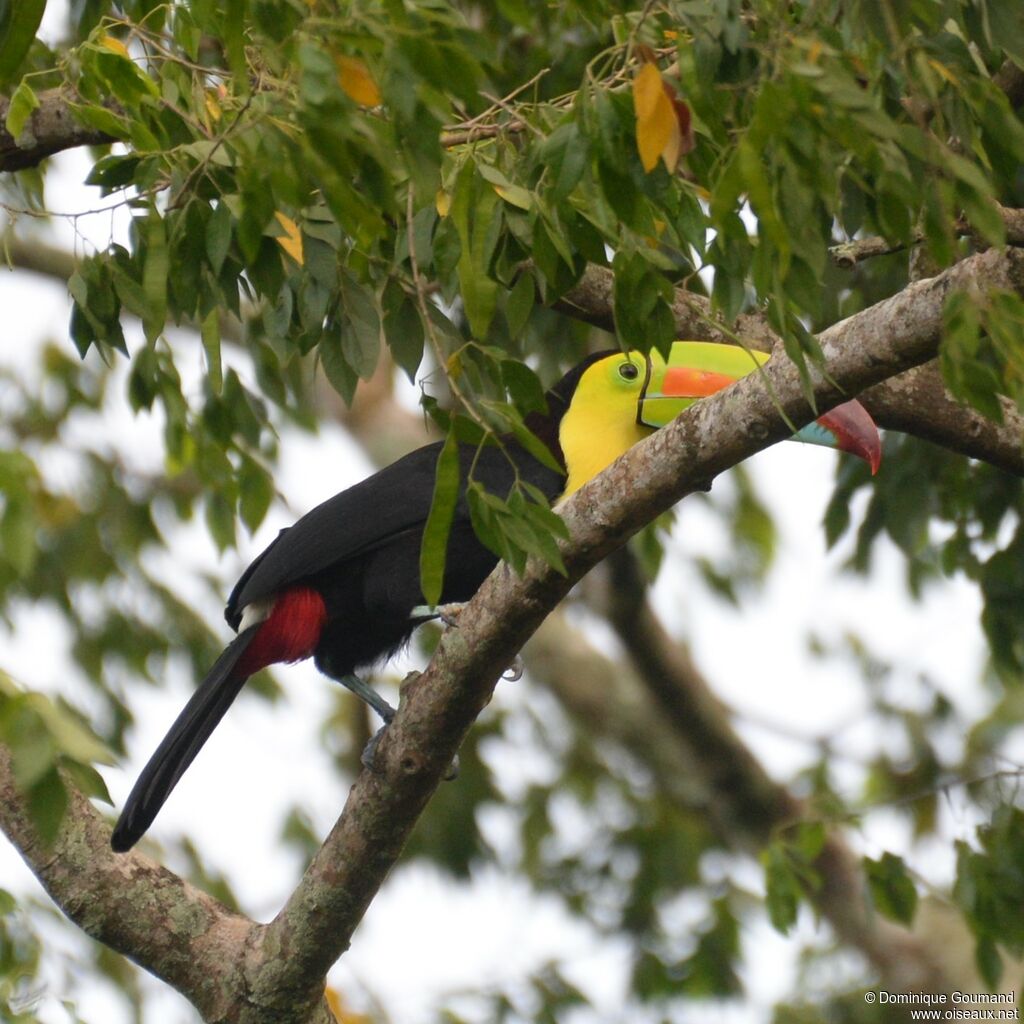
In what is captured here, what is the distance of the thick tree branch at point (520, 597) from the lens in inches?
97.0

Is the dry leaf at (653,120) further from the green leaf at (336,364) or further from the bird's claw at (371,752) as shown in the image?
the bird's claw at (371,752)

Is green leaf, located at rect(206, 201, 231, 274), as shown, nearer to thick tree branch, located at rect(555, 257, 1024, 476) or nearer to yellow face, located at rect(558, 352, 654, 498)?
thick tree branch, located at rect(555, 257, 1024, 476)

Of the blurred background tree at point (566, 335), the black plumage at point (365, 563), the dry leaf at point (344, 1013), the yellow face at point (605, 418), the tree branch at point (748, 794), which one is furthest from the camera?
the tree branch at point (748, 794)

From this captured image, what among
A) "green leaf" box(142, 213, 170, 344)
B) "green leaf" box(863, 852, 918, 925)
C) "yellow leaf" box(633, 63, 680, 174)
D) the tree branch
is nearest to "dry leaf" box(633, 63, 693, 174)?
"yellow leaf" box(633, 63, 680, 174)

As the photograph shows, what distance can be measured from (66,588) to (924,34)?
14.5 ft

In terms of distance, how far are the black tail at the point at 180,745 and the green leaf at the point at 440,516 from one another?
1.50 m

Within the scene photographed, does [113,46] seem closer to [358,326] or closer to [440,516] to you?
[358,326]

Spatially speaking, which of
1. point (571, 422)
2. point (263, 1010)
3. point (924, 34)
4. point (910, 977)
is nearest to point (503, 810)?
point (910, 977)

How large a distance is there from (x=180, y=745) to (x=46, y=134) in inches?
56.2

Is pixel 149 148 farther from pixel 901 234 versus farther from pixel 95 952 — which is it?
pixel 95 952

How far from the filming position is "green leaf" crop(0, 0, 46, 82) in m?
2.00

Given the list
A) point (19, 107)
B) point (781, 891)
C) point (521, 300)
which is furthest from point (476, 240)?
point (781, 891)

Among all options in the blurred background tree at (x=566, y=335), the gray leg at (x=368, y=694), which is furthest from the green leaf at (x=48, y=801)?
the gray leg at (x=368, y=694)

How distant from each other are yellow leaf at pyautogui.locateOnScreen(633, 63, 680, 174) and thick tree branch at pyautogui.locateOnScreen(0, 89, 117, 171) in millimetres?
1842
